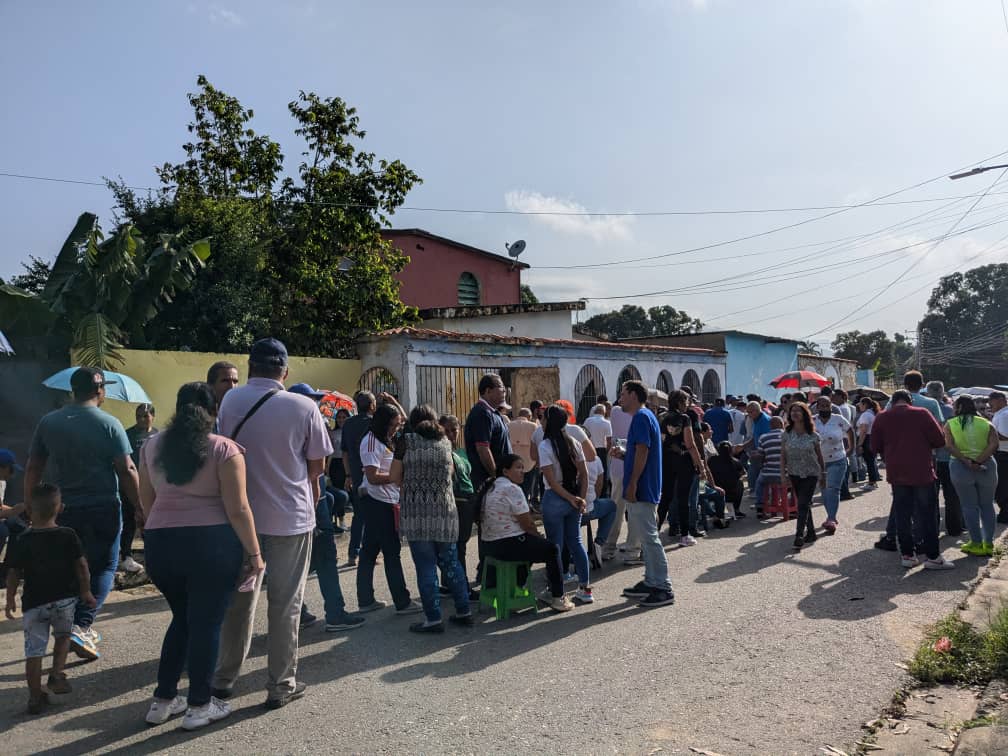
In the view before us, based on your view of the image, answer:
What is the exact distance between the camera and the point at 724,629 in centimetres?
590

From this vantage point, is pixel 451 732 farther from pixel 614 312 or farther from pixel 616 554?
pixel 614 312

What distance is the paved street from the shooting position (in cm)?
407

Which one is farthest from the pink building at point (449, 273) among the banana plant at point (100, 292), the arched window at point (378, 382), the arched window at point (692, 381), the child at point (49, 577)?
the child at point (49, 577)

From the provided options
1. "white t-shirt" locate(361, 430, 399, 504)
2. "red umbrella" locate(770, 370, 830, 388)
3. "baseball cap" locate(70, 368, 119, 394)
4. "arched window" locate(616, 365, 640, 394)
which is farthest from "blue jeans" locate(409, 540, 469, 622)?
"red umbrella" locate(770, 370, 830, 388)

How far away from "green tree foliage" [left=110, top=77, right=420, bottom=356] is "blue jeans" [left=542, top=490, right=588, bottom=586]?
915 centimetres

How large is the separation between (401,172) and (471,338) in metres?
5.13

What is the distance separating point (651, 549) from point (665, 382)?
17.1 m

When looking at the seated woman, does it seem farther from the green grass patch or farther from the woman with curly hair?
the woman with curly hair

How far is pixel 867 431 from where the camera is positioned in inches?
548

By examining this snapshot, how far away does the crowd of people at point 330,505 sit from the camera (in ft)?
Answer: 13.6

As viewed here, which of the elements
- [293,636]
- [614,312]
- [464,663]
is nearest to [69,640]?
[293,636]

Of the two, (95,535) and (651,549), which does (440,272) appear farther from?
(95,535)

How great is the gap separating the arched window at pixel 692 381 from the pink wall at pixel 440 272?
9098 millimetres

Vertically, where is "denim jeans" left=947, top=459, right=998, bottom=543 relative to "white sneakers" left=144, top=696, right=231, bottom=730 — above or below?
above
